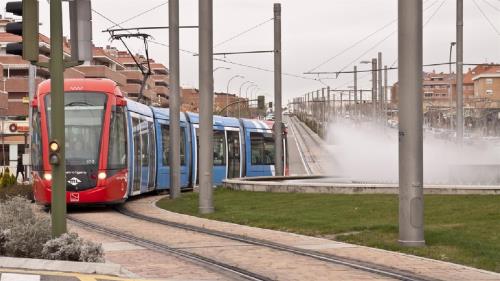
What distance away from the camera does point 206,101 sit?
21.9m

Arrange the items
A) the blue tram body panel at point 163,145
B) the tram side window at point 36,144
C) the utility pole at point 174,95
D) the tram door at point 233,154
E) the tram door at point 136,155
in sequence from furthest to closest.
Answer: the tram door at point 233,154
the blue tram body panel at point 163,145
the utility pole at point 174,95
the tram door at point 136,155
the tram side window at point 36,144

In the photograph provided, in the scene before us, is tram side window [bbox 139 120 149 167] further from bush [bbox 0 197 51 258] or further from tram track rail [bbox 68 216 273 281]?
bush [bbox 0 197 51 258]

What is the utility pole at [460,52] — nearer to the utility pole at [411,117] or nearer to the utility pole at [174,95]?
the utility pole at [174,95]

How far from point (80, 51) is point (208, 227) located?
22.7 feet

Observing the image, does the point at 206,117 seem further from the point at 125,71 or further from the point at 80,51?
the point at 125,71

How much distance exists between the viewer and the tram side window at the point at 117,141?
22562mm

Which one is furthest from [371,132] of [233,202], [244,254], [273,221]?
[244,254]

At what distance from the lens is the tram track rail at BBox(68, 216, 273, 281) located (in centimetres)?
1081

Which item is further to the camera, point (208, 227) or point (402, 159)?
point (208, 227)

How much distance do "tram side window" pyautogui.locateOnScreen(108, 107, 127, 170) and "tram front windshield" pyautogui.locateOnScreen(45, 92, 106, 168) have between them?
1.26 ft

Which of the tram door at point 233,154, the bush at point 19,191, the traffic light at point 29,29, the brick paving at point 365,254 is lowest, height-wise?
the brick paving at point 365,254

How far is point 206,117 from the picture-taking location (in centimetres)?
2211

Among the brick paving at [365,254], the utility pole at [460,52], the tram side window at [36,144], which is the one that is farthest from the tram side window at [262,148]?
the brick paving at [365,254]

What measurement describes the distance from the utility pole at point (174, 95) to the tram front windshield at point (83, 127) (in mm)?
5785
